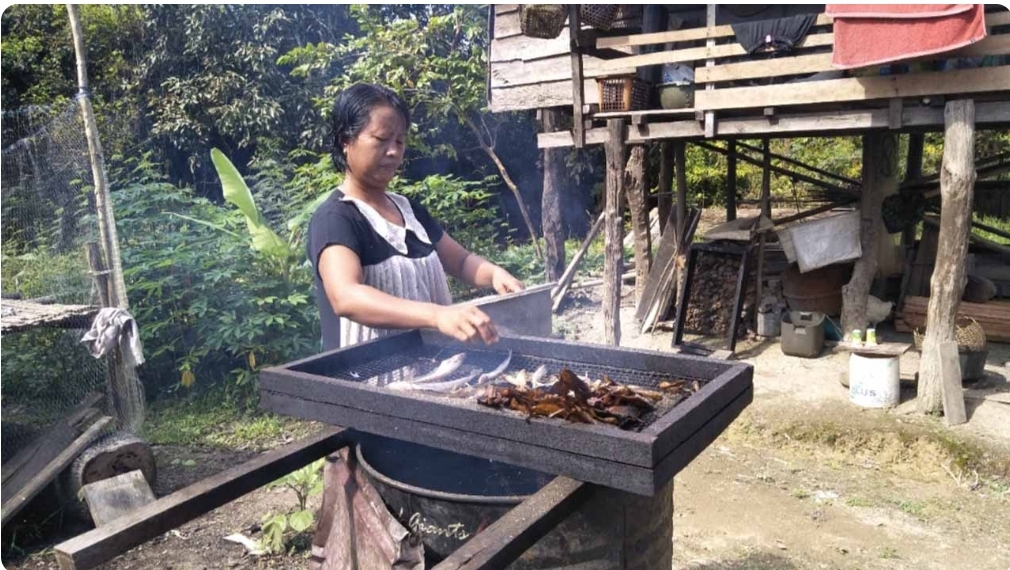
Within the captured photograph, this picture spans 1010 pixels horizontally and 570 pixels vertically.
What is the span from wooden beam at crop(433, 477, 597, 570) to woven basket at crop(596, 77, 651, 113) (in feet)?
21.1

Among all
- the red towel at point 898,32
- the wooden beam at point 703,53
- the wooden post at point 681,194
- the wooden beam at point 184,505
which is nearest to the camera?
the wooden beam at point 184,505

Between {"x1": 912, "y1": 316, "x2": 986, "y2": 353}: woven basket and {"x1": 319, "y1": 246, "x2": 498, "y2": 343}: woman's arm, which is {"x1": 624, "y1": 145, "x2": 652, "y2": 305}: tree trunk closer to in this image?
{"x1": 912, "y1": 316, "x2": 986, "y2": 353}: woven basket

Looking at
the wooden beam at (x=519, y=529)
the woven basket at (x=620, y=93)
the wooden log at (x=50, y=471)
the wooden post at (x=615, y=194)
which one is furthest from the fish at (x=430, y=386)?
the woven basket at (x=620, y=93)

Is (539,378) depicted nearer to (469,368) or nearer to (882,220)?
(469,368)

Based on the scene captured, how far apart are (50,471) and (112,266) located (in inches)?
76.5

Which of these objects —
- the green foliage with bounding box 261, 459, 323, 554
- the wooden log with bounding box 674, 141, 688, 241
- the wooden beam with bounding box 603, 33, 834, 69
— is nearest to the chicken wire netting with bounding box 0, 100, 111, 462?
the green foliage with bounding box 261, 459, 323, 554

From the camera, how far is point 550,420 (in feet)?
5.49

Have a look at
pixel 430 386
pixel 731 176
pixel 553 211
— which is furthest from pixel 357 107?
pixel 553 211

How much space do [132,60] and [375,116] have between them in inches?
582

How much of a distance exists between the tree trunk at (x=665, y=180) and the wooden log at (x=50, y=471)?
719cm

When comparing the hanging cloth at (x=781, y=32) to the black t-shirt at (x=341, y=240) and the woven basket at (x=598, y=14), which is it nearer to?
the woven basket at (x=598, y=14)

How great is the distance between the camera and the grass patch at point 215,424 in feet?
21.3

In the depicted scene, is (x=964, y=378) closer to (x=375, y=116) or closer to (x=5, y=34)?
(x=375, y=116)

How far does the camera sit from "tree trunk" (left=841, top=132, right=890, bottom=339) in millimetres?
7906
